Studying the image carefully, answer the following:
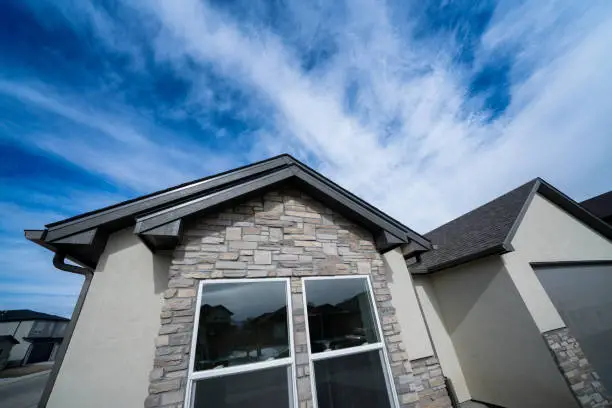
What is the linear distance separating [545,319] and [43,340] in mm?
54461

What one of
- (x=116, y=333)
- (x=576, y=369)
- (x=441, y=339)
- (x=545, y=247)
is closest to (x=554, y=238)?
(x=545, y=247)

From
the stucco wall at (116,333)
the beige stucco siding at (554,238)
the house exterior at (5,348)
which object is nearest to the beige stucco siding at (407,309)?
the stucco wall at (116,333)

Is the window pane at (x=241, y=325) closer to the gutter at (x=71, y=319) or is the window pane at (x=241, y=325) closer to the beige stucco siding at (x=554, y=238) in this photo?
the gutter at (x=71, y=319)

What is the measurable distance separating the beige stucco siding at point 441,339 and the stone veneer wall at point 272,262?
14.1 ft

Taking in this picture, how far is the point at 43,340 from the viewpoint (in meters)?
32.5

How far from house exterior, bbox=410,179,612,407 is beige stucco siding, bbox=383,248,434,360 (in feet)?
2.76

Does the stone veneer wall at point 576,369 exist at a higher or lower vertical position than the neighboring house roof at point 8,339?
lower

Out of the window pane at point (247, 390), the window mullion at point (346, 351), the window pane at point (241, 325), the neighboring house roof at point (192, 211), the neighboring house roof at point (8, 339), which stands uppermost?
the neighboring house roof at point (8, 339)

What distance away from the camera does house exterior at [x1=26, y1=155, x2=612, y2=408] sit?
8.95ft

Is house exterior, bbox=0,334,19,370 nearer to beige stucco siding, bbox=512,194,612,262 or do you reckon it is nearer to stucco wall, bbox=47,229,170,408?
stucco wall, bbox=47,229,170,408

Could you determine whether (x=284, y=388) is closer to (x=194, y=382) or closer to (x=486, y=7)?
(x=194, y=382)

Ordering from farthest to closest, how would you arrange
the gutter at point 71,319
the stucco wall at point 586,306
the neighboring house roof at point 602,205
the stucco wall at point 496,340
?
the neighboring house roof at point 602,205
the stucco wall at point 586,306
the stucco wall at point 496,340
the gutter at point 71,319

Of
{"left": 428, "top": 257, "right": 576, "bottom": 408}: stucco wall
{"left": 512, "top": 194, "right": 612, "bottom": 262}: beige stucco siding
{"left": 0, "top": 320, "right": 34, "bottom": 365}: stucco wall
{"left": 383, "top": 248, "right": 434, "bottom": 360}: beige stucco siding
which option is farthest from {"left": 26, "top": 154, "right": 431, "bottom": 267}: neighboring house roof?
{"left": 0, "top": 320, "right": 34, "bottom": 365}: stucco wall

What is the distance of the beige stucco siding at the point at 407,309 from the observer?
162 inches
